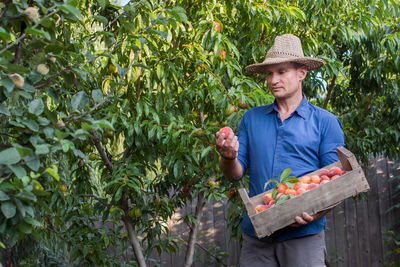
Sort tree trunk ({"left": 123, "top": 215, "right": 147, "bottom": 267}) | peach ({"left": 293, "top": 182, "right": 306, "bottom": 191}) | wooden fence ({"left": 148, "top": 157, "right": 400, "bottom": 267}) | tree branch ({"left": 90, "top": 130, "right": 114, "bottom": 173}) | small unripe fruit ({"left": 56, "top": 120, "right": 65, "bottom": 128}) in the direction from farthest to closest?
wooden fence ({"left": 148, "top": 157, "right": 400, "bottom": 267})
tree trunk ({"left": 123, "top": 215, "right": 147, "bottom": 267})
tree branch ({"left": 90, "top": 130, "right": 114, "bottom": 173})
peach ({"left": 293, "top": 182, "right": 306, "bottom": 191})
small unripe fruit ({"left": 56, "top": 120, "right": 65, "bottom": 128})

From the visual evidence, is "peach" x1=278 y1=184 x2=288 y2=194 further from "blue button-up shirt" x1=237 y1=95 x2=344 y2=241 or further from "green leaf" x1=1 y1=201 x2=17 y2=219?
"green leaf" x1=1 y1=201 x2=17 y2=219

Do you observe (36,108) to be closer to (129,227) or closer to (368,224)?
(129,227)

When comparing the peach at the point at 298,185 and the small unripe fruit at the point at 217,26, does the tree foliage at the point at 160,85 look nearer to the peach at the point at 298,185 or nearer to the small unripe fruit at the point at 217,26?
the small unripe fruit at the point at 217,26

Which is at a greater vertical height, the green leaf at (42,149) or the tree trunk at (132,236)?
the green leaf at (42,149)

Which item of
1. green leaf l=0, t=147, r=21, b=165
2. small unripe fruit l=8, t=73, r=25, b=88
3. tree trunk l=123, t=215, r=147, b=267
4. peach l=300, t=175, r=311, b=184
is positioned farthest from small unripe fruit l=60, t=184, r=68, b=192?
green leaf l=0, t=147, r=21, b=165

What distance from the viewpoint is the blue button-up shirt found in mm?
2115

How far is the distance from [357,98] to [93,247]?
283cm

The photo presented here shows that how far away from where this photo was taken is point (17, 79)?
1.28 metres

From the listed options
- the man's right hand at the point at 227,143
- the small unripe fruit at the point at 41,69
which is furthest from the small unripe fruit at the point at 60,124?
the man's right hand at the point at 227,143

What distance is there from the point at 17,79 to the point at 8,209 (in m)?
0.34

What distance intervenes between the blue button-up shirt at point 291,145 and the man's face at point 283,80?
0.24 feet

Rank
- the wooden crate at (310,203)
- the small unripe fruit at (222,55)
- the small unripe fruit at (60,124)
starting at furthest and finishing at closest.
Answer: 1. the small unripe fruit at (222,55)
2. the wooden crate at (310,203)
3. the small unripe fruit at (60,124)

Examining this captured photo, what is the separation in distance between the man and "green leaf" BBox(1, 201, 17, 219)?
0.94 meters

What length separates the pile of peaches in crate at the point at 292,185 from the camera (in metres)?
1.88
